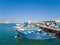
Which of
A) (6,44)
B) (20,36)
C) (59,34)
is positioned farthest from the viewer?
(59,34)

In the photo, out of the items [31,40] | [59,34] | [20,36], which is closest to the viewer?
[31,40]

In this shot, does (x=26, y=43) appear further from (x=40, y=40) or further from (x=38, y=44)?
(x=40, y=40)

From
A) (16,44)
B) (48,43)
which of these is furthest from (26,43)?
(48,43)

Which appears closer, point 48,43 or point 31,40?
point 48,43

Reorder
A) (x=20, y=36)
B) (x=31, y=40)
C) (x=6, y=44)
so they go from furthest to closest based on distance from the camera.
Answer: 1. (x=20, y=36)
2. (x=31, y=40)
3. (x=6, y=44)

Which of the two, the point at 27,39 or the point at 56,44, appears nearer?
the point at 56,44

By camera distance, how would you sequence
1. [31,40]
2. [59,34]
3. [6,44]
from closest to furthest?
[6,44], [31,40], [59,34]

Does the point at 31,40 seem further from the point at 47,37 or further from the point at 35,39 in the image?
the point at 47,37

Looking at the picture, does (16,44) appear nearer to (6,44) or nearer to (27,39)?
(6,44)

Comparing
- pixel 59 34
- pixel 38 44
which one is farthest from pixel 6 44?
pixel 59 34
